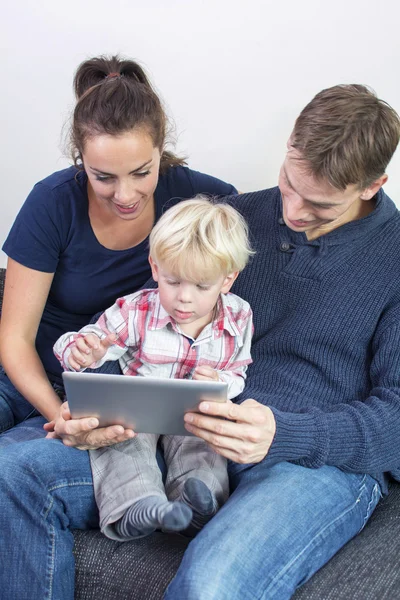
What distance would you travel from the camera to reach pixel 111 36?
232 cm

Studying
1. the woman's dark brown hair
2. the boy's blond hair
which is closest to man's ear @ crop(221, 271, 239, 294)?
the boy's blond hair

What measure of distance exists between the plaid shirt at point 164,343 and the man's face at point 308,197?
0.27 metres

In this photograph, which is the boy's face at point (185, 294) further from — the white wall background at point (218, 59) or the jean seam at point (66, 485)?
the white wall background at point (218, 59)

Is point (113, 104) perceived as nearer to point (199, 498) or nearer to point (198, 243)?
point (198, 243)

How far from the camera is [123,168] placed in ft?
5.52

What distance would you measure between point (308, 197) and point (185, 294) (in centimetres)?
34

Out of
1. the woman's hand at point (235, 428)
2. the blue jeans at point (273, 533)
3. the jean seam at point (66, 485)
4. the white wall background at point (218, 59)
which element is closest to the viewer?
the blue jeans at point (273, 533)

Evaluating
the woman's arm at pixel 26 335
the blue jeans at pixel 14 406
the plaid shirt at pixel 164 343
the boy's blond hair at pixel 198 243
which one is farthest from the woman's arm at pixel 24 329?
the boy's blond hair at pixel 198 243

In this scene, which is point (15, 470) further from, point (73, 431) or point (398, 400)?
point (398, 400)

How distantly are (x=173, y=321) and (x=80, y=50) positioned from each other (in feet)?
3.85

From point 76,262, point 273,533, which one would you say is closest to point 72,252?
point 76,262

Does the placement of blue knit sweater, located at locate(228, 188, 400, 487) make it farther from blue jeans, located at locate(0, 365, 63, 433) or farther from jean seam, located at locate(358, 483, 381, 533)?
blue jeans, located at locate(0, 365, 63, 433)

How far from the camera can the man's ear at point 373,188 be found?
63.0 inches

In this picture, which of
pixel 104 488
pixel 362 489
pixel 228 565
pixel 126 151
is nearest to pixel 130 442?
pixel 104 488
